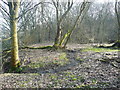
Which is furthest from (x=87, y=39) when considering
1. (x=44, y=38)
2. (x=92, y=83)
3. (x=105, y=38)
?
(x=92, y=83)

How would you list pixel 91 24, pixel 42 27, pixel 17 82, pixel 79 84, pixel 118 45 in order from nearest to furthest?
pixel 79 84
pixel 17 82
pixel 118 45
pixel 42 27
pixel 91 24

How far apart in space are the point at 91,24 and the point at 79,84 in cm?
2841

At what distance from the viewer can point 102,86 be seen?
156 inches

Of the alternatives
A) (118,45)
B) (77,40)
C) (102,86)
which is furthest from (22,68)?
(77,40)

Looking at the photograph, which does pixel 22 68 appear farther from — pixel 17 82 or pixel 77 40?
pixel 77 40

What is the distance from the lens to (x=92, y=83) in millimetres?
4227

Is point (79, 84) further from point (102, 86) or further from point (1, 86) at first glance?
point (1, 86)

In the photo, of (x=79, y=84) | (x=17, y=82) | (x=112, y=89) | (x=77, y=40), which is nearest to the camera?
(x=112, y=89)

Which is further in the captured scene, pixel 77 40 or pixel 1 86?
pixel 77 40

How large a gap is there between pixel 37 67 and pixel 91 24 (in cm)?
2606

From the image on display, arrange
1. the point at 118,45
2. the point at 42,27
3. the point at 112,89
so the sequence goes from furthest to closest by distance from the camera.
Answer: the point at 42,27 < the point at 118,45 < the point at 112,89

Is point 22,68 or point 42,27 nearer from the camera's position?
point 22,68

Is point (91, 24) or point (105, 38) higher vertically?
point (91, 24)

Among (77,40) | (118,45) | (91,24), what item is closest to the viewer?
(118,45)
